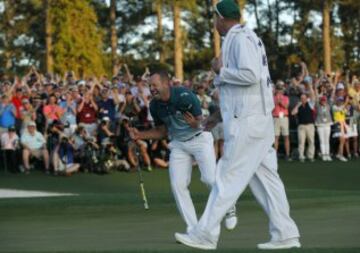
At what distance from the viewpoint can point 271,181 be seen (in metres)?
8.98

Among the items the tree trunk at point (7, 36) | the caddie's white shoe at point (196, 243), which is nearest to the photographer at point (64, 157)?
the caddie's white shoe at point (196, 243)

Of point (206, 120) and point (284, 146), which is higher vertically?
point (206, 120)

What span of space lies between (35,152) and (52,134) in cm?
64

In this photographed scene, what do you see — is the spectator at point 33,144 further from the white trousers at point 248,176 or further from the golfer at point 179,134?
the white trousers at point 248,176

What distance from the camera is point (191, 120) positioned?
1045 centimetres

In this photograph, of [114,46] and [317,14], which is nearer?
[114,46]

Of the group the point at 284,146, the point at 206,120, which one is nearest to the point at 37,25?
the point at 284,146

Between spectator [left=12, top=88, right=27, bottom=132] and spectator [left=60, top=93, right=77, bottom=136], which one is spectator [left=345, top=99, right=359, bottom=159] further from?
spectator [left=12, top=88, right=27, bottom=132]

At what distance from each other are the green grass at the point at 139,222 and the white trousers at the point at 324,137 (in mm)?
4718

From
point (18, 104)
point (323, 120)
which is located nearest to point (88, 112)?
point (18, 104)

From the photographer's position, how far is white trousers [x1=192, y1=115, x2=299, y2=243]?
28.5ft

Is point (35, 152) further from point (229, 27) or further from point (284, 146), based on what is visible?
point (229, 27)

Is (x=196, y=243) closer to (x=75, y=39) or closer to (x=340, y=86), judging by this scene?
(x=340, y=86)

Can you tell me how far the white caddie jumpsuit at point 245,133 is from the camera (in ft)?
28.1
